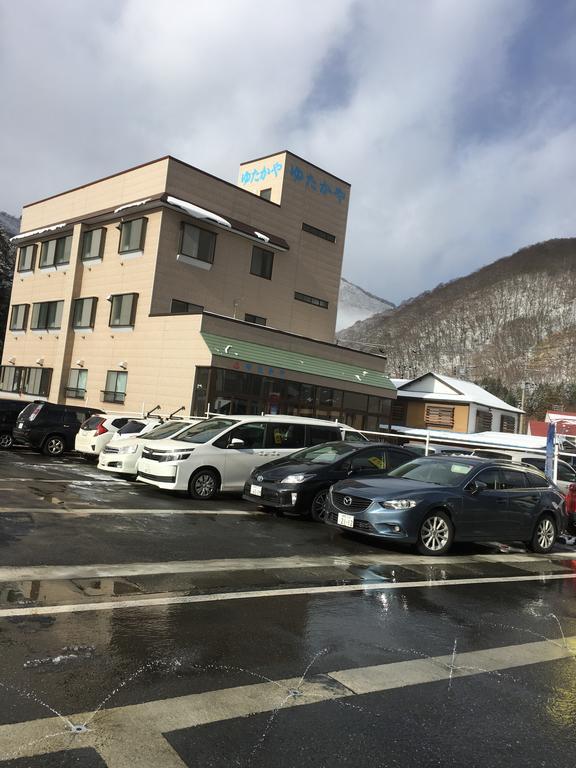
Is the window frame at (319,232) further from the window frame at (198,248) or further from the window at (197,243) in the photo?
the window at (197,243)

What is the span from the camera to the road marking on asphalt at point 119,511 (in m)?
9.70

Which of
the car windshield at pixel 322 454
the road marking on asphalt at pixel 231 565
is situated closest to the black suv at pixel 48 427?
the car windshield at pixel 322 454

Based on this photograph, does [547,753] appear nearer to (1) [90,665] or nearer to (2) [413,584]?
(1) [90,665]

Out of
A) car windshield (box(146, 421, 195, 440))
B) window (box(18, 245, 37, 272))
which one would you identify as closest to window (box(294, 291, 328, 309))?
window (box(18, 245, 37, 272))

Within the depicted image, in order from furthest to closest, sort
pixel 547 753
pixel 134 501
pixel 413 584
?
1. pixel 134 501
2. pixel 413 584
3. pixel 547 753

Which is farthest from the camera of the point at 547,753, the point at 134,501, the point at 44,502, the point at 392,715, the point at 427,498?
the point at 134,501

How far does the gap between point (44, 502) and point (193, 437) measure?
12.8ft

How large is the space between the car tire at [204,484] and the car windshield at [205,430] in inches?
29.2

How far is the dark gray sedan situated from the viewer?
9.33m

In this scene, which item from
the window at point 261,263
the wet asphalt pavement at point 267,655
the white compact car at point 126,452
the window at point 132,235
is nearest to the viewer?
the wet asphalt pavement at point 267,655

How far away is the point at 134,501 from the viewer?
468 inches

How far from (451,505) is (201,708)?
6737 mm

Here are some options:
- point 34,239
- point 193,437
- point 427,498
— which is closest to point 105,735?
point 427,498

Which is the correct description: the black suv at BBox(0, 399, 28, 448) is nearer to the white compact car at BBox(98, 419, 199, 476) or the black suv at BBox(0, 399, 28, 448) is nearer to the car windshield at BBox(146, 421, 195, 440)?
the white compact car at BBox(98, 419, 199, 476)
